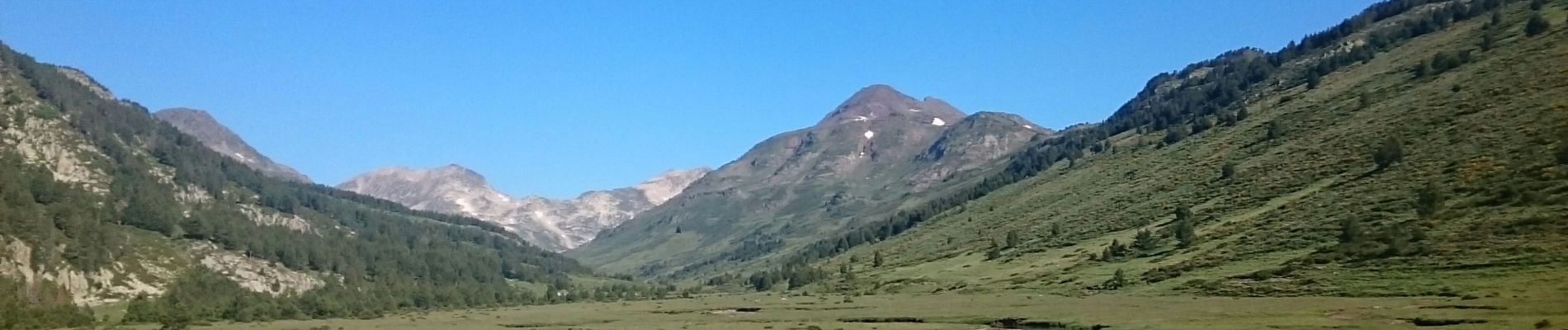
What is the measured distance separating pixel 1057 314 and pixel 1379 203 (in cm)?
5424

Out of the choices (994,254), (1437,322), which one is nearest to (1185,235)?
(994,254)

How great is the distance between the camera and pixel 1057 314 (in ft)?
316

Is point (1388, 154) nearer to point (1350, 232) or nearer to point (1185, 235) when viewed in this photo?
point (1185, 235)

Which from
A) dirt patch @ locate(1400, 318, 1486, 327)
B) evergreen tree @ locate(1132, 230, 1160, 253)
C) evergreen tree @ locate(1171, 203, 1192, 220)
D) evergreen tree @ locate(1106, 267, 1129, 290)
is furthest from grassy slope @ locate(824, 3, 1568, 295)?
dirt patch @ locate(1400, 318, 1486, 327)

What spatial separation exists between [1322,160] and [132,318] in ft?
598

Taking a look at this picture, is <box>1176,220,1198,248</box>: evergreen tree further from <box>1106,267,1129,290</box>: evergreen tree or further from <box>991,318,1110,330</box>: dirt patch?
<box>991,318,1110,330</box>: dirt patch

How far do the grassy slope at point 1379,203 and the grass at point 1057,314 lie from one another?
858cm

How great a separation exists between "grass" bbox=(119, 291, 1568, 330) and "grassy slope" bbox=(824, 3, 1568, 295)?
8585 millimetres

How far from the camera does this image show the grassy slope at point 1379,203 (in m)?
93.4

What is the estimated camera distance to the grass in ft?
220

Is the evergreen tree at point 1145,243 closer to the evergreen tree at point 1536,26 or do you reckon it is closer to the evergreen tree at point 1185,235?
the evergreen tree at point 1185,235

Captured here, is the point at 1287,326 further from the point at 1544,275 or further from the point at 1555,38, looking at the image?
the point at 1555,38

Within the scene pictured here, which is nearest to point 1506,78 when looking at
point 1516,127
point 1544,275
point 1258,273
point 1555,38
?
point 1555,38

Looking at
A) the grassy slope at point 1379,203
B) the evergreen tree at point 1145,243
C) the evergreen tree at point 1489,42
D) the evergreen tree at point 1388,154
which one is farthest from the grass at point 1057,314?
the evergreen tree at point 1489,42
